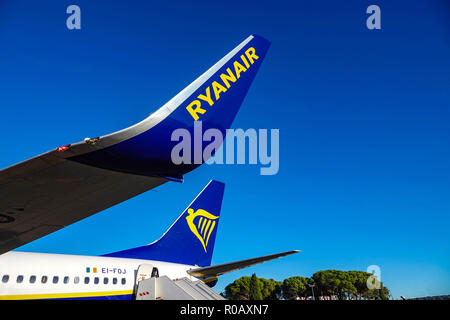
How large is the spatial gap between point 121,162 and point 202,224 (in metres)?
16.0

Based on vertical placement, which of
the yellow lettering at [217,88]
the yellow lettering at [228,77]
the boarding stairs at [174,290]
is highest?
the yellow lettering at [228,77]

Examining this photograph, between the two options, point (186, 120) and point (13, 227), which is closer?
point (186, 120)

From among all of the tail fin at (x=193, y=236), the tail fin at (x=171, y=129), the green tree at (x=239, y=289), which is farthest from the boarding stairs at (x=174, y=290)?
the green tree at (x=239, y=289)

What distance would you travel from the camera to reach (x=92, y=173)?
11.4ft

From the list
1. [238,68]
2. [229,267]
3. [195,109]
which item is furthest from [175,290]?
[238,68]

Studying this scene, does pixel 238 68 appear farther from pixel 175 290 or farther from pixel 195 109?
pixel 175 290

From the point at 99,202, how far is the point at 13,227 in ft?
6.88

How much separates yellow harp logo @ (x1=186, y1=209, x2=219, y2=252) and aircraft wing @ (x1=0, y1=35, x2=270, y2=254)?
1357 centimetres

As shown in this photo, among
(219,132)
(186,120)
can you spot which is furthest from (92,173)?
(219,132)

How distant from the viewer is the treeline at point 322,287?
290 ft

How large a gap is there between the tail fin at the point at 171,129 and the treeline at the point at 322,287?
287 ft

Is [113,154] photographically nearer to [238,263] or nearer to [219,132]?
[219,132]

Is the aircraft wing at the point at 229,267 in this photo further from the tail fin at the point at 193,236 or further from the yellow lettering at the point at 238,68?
the yellow lettering at the point at 238,68
